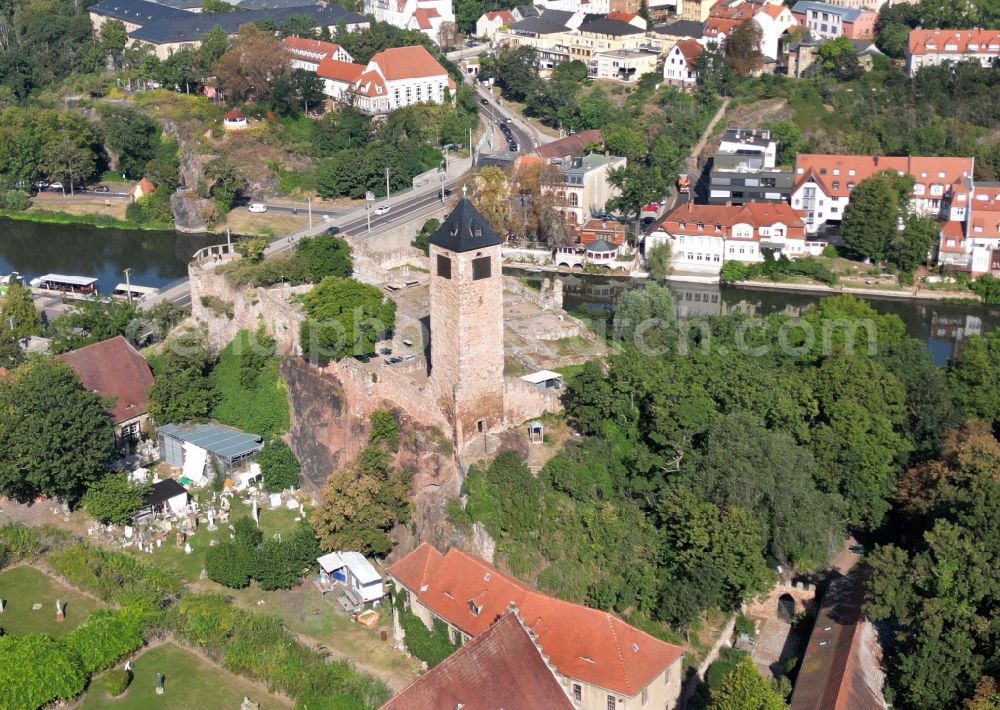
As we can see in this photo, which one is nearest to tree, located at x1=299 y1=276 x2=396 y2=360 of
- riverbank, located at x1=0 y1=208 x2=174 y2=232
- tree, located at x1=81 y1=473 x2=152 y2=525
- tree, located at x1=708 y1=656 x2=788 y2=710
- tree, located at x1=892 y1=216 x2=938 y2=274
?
tree, located at x1=81 y1=473 x2=152 y2=525

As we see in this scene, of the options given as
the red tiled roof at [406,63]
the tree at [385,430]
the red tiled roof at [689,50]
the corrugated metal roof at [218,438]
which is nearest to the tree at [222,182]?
the red tiled roof at [406,63]

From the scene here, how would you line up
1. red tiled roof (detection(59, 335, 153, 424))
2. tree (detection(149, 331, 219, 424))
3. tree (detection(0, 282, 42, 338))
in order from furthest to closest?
tree (detection(0, 282, 42, 338)) → red tiled roof (detection(59, 335, 153, 424)) → tree (detection(149, 331, 219, 424))

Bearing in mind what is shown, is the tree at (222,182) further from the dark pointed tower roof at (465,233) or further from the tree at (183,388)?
the dark pointed tower roof at (465,233)

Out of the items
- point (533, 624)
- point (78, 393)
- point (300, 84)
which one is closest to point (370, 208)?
point (300, 84)

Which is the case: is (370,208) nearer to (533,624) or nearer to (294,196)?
(294,196)

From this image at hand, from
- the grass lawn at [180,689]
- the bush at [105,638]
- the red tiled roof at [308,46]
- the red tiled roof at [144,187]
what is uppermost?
the red tiled roof at [308,46]

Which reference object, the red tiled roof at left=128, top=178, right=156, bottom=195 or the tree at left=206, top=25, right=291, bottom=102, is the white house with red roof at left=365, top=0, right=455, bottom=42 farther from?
the red tiled roof at left=128, top=178, right=156, bottom=195

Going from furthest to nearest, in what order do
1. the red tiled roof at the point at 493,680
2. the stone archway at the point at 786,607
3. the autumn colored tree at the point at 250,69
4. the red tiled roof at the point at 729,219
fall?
the autumn colored tree at the point at 250,69 < the red tiled roof at the point at 729,219 < the stone archway at the point at 786,607 < the red tiled roof at the point at 493,680
